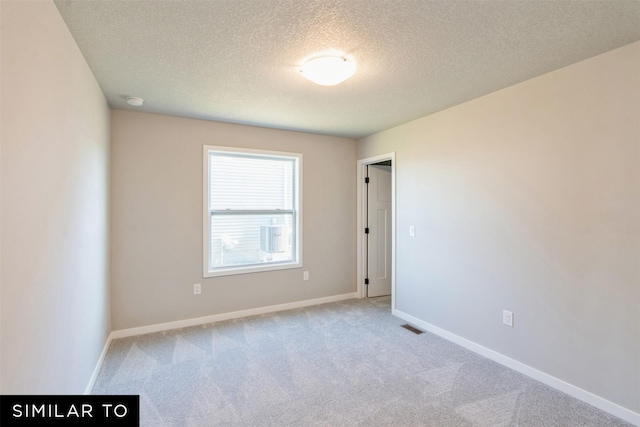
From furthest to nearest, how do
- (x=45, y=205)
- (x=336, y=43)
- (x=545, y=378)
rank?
(x=545, y=378) < (x=336, y=43) < (x=45, y=205)

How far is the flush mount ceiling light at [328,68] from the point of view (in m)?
2.06

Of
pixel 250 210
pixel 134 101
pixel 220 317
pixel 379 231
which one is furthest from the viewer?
pixel 379 231

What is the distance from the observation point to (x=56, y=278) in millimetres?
1628

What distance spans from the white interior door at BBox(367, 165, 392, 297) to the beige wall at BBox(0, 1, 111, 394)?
3403 mm

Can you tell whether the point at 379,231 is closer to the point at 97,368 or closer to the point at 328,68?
the point at 328,68

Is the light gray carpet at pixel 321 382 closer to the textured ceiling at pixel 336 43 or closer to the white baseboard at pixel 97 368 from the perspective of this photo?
the white baseboard at pixel 97 368

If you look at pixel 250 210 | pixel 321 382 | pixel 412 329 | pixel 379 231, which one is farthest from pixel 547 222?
pixel 250 210

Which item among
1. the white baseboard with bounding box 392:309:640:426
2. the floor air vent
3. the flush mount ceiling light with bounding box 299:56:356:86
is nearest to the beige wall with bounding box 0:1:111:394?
the flush mount ceiling light with bounding box 299:56:356:86

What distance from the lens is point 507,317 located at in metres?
2.65

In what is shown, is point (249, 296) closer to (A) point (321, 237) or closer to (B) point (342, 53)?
(A) point (321, 237)

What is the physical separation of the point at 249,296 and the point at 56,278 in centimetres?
243

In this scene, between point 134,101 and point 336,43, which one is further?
point 134,101

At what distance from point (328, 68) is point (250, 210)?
2.30 m

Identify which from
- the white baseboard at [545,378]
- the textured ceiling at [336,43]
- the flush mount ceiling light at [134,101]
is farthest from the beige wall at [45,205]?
the white baseboard at [545,378]
